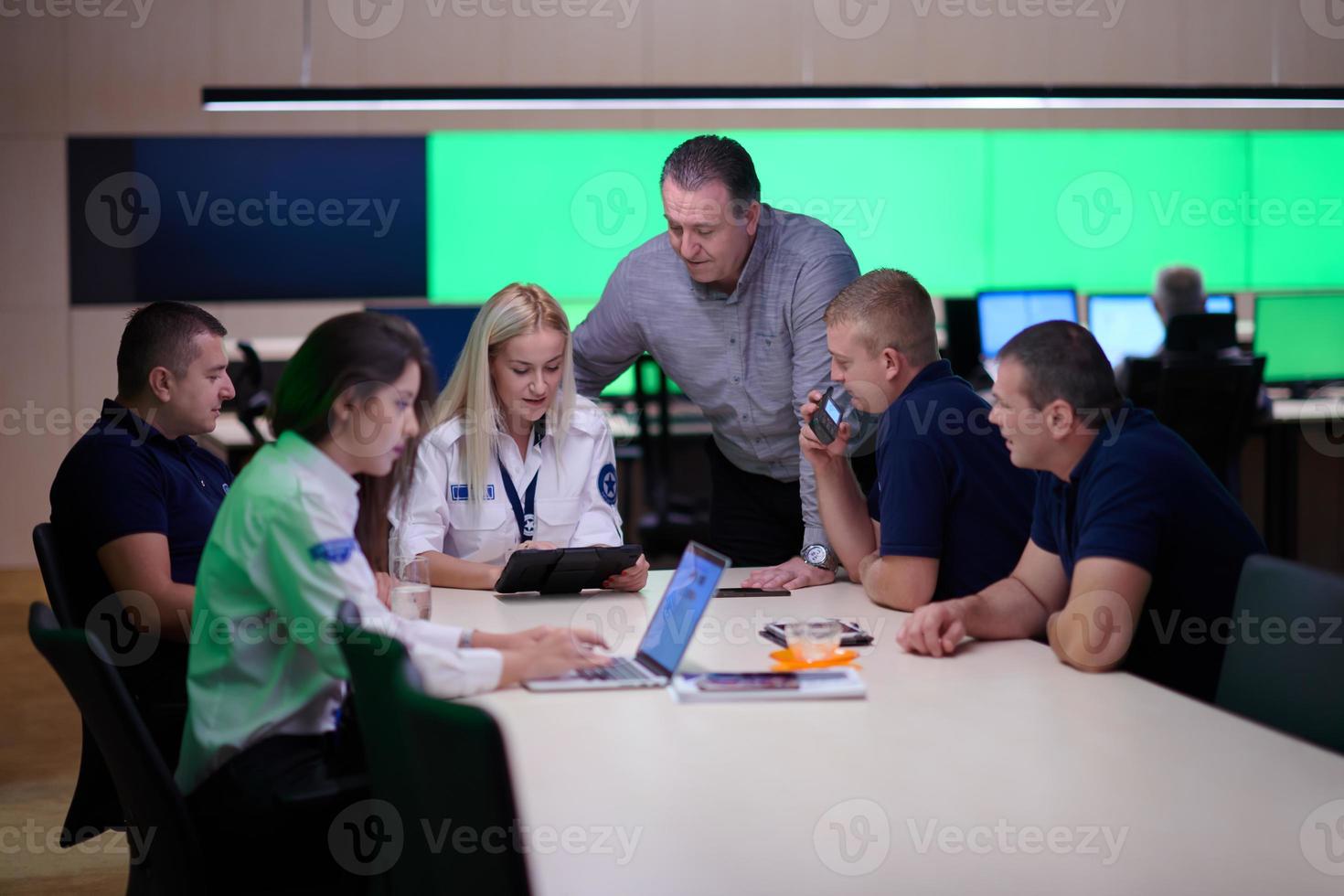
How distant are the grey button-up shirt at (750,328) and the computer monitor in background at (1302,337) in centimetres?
437

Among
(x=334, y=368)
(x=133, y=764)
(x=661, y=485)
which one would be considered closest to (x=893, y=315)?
(x=334, y=368)

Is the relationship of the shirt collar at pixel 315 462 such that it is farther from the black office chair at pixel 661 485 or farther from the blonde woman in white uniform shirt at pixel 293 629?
the black office chair at pixel 661 485

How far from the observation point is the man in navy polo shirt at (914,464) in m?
2.33

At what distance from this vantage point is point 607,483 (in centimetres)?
288

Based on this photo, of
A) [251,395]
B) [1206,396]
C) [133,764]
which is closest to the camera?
[133,764]

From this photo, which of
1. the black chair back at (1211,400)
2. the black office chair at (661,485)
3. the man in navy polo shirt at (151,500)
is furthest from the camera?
the black office chair at (661,485)

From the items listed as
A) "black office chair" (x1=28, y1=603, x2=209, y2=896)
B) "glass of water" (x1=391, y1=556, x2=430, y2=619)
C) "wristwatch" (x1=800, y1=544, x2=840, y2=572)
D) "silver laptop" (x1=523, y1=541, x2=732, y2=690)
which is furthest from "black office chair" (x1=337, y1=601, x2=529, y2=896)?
"wristwatch" (x1=800, y1=544, x2=840, y2=572)

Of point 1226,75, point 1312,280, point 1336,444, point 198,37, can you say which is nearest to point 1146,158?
point 1226,75

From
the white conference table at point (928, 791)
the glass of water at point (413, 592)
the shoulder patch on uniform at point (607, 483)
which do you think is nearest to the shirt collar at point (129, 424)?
the glass of water at point (413, 592)

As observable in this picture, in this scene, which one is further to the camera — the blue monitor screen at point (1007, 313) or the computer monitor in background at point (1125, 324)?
the computer monitor in background at point (1125, 324)

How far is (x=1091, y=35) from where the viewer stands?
786 centimetres

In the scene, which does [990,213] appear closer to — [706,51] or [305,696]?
[706,51]

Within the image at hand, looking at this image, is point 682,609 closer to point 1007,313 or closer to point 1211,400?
point 1211,400

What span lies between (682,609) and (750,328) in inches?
51.3
